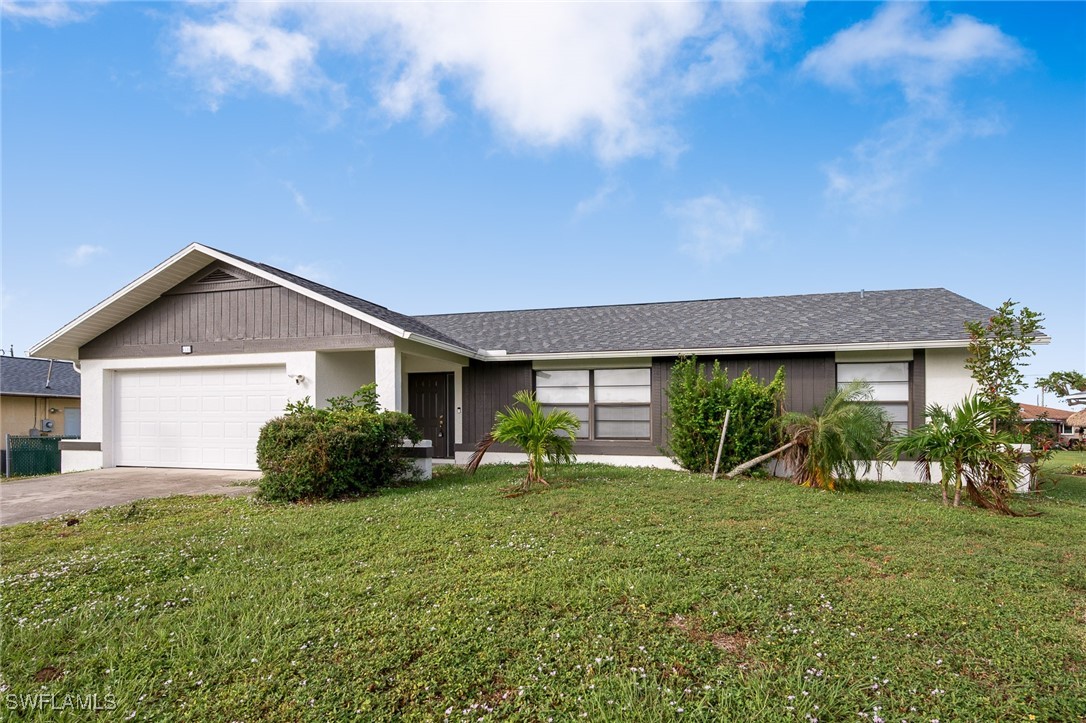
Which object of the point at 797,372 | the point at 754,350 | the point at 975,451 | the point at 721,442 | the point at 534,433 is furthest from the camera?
the point at 797,372

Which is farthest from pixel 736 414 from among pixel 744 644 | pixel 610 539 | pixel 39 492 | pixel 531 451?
pixel 39 492

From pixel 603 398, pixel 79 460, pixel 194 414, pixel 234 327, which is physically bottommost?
pixel 79 460

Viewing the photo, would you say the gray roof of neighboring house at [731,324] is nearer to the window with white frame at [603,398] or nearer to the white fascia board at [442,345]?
the window with white frame at [603,398]

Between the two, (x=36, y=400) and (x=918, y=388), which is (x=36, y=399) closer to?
(x=36, y=400)

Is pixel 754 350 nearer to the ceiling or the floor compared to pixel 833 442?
nearer to the ceiling

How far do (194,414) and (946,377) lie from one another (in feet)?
50.5

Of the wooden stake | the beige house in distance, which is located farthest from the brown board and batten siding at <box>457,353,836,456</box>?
the beige house in distance

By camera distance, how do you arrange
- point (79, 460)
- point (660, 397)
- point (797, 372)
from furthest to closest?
point (79, 460) → point (660, 397) → point (797, 372)

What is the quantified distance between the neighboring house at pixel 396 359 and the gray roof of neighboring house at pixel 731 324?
0.07 meters

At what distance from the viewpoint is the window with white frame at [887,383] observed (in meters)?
10.9

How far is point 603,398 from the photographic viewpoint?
12.5 metres

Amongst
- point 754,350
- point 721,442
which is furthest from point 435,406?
point 754,350

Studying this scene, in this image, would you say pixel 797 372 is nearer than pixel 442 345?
No

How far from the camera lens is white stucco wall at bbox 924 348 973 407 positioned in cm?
1043
